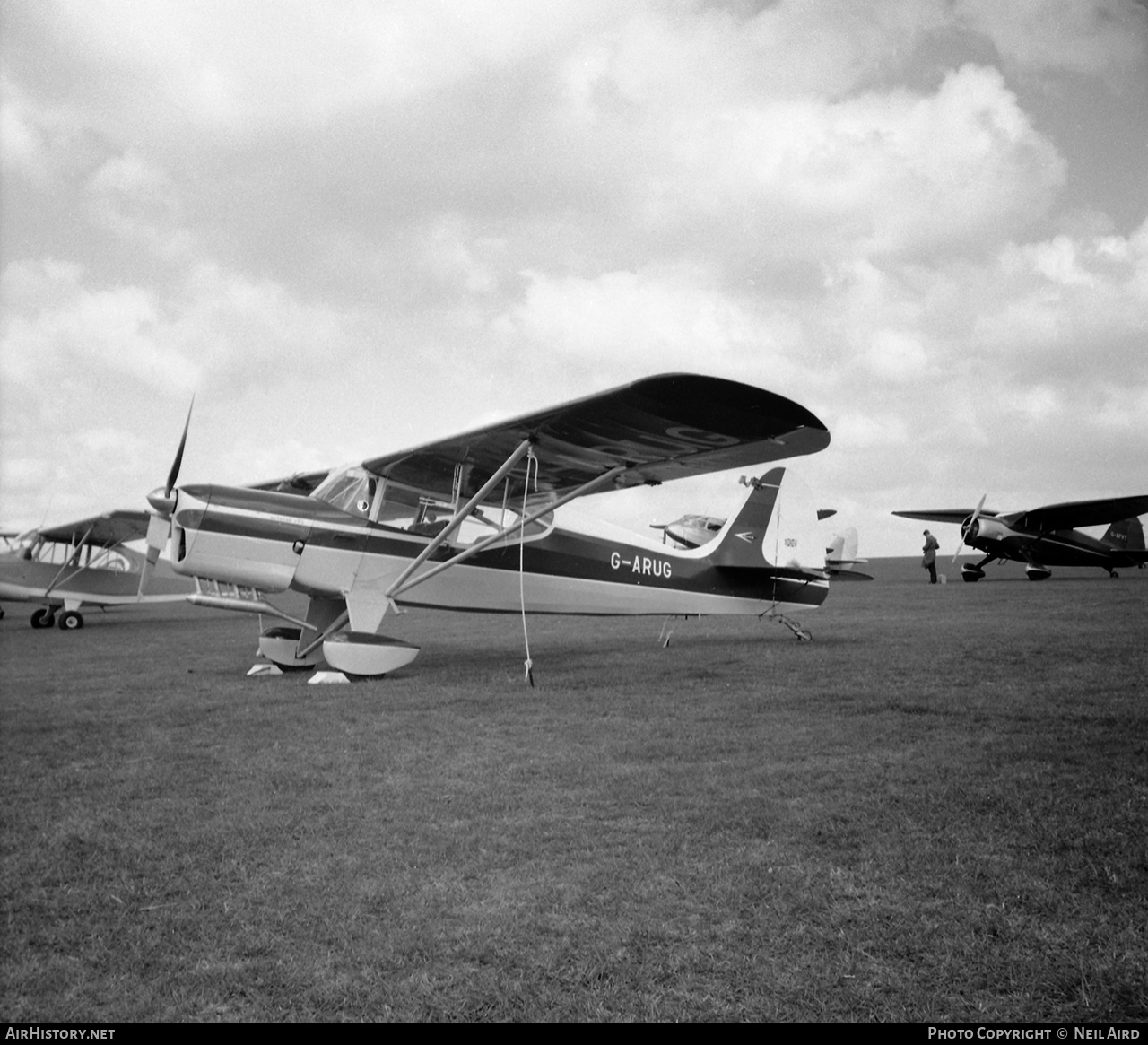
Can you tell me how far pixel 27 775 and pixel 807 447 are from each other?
6590 millimetres

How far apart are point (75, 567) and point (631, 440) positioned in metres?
17.5

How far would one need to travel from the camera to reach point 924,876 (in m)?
3.08

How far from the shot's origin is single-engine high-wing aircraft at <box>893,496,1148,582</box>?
26.8m

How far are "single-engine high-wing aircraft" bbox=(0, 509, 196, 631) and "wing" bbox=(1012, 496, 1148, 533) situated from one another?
→ 25890mm

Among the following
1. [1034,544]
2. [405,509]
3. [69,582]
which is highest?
[1034,544]

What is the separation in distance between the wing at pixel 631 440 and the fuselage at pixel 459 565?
29.6 inches

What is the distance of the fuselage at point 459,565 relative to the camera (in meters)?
9.08

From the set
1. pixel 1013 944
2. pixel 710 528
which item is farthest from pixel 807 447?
pixel 710 528

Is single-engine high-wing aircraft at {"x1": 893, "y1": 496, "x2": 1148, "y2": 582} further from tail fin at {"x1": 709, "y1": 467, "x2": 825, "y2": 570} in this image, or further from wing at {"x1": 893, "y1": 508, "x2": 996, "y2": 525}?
tail fin at {"x1": 709, "y1": 467, "x2": 825, "y2": 570}

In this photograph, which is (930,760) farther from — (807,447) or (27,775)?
(27,775)

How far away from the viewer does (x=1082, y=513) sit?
88.7ft

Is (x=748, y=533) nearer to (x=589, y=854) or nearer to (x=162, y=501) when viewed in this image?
(x=162, y=501)

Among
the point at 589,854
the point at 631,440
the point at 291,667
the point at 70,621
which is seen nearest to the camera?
the point at 589,854

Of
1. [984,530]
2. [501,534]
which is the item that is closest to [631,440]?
[501,534]
